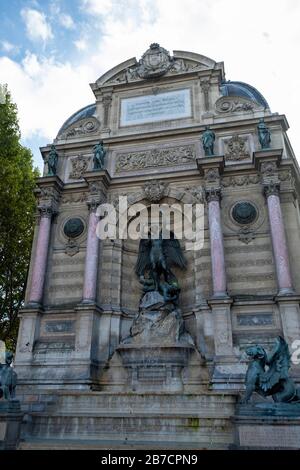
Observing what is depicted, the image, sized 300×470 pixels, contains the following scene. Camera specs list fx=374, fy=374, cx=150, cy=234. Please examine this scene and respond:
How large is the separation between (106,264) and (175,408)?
6.51 metres

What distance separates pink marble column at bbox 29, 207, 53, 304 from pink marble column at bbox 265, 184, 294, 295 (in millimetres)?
8647

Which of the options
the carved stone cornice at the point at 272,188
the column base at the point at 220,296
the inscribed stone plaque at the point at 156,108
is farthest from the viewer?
the inscribed stone plaque at the point at 156,108

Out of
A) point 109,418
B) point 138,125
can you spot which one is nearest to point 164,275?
point 109,418

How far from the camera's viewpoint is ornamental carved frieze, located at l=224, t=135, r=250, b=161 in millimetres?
15461

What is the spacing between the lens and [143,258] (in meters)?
14.9

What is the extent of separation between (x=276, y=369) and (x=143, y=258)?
7.64m

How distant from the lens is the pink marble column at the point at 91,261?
13.6 meters

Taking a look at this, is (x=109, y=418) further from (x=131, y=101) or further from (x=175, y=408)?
(x=131, y=101)

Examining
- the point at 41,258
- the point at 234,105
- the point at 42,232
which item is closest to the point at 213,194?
the point at 234,105

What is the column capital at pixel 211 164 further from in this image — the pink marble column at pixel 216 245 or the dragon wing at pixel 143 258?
the dragon wing at pixel 143 258

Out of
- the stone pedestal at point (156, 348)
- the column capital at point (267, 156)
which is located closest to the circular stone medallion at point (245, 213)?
the column capital at point (267, 156)

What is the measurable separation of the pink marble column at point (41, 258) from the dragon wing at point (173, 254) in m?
4.77

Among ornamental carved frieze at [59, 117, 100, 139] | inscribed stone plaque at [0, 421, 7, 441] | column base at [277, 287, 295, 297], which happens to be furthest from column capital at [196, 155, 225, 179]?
inscribed stone plaque at [0, 421, 7, 441]

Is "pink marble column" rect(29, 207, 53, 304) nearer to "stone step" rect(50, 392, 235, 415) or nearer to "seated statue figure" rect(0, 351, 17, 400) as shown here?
"seated statue figure" rect(0, 351, 17, 400)
